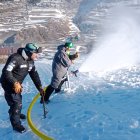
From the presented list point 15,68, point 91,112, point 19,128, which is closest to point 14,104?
point 19,128

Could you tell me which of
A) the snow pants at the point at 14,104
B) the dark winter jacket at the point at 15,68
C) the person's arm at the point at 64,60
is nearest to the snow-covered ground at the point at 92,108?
the snow pants at the point at 14,104

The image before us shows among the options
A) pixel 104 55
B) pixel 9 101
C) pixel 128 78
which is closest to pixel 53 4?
pixel 104 55

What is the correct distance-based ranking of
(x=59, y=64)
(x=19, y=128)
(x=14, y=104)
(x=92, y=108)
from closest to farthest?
(x=14, y=104), (x=19, y=128), (x=92, y=108), (x=59, y=64)

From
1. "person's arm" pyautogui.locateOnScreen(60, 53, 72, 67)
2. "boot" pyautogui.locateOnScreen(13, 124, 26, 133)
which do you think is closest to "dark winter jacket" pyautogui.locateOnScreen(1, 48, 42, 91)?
"boot" pyautogui.locateOnScreen(13, 124, 26, 133)

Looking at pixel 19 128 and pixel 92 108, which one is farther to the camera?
pixel 92 108

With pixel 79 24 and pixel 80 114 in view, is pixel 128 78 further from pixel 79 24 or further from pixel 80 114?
pixel 79 24

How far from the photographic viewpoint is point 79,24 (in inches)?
2229

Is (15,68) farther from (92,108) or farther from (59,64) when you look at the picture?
(92,108)

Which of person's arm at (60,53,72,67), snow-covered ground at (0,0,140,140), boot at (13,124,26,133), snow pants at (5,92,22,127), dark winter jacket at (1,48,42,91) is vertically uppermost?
dark winter jacket at (1,48,42,91)

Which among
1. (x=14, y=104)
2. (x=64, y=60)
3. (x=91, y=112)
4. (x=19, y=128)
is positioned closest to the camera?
(x=14, y=104)

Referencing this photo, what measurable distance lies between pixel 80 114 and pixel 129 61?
7324 mm

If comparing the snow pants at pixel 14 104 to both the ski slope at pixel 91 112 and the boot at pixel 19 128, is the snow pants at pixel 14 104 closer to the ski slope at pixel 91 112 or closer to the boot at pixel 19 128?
the boot at pixel 19 128

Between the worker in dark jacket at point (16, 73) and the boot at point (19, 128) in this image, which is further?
the boot at point (19, 128)

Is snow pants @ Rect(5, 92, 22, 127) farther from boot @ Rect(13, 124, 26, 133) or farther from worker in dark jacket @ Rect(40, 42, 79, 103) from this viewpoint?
worker in dark jacket @ Rect(40, 42, 79, 103)
